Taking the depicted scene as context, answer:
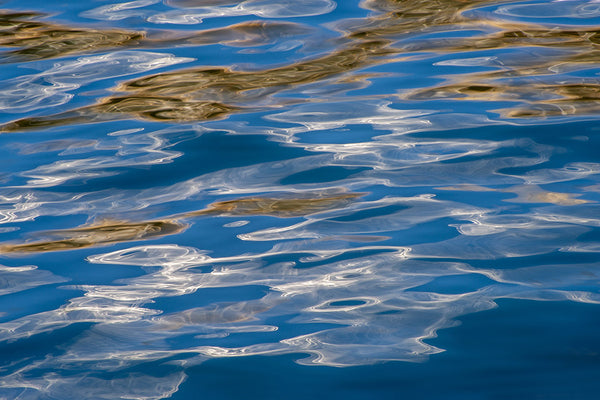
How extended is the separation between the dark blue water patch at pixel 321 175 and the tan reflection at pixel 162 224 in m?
0.12

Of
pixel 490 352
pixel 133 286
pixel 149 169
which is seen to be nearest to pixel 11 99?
pixel 149 169

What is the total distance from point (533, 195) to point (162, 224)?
106 cm

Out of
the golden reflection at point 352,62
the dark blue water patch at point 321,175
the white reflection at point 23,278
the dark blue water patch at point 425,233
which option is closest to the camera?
the white reflection at point 23,278

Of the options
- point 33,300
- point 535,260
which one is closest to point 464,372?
point 535,260

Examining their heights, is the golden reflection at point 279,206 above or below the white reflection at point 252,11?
below

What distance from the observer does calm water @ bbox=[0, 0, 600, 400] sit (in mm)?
1754

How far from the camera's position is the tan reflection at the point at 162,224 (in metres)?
2.34

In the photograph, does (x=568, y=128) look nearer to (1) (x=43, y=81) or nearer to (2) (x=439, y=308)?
(2) (x=439, y=308)

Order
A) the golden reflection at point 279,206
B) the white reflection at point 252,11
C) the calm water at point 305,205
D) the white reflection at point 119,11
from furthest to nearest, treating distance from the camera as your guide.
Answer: the white reflection at point 119,11 < the white reflection at point 252,11 < the golden reflection at point 279,206 < the calm water at point 305,205

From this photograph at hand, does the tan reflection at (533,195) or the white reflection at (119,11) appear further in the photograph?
the white reflection at (119,11)

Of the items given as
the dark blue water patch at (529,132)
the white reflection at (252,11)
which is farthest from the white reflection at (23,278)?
the white reflection at (252,11)

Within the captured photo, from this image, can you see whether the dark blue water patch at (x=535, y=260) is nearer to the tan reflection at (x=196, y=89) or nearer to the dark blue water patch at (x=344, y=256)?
the dark blue water patch at (x=344, y=256)

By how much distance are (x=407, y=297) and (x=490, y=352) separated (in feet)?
0.88

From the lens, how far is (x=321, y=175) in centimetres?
269
